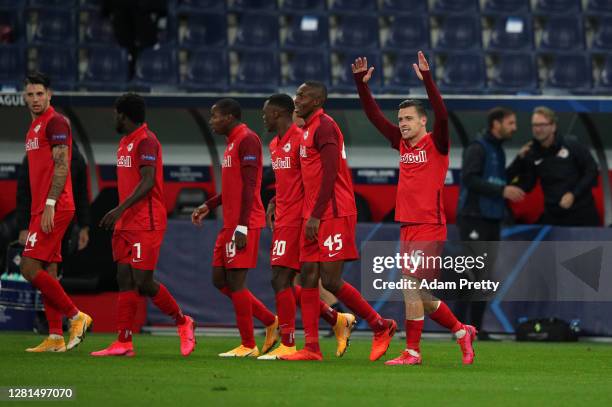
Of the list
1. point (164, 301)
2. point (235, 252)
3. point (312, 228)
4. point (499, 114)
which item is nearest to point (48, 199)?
point (164, 301)

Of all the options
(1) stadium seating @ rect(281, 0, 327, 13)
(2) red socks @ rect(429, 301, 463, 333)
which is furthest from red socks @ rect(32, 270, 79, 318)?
(1) stadium seating @ rect(281, 0, 327, 13)

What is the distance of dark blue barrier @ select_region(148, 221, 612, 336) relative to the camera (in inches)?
508

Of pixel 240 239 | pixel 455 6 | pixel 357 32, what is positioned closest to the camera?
pixel 240 239

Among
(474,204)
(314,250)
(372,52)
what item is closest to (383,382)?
(314,250)

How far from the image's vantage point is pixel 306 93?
8.90 m

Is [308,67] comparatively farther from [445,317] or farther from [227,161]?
[445,317]

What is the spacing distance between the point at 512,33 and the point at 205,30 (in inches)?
166

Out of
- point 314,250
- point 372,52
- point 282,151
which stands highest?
point 372,52

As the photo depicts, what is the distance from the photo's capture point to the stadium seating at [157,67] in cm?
1599

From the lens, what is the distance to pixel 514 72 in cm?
1670

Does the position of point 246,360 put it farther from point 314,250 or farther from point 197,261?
point 197,261

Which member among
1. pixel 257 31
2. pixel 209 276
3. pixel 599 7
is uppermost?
pixel 599 7

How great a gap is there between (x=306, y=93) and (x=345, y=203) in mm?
835

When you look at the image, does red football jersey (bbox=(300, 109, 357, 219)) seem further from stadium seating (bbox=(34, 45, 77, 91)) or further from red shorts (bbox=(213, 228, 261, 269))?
stadium seating (bbox=(34, 45, 77, 91))
